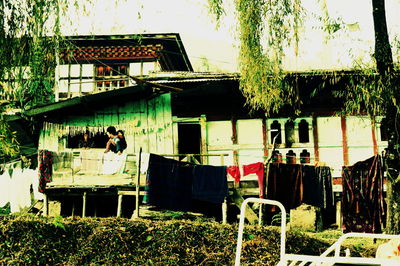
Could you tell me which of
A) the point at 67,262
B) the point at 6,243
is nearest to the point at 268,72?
the point at 67,262

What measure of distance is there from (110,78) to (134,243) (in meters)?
11.2

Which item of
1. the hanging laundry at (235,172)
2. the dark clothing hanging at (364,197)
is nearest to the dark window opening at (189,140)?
the hanging laundry at (235,172)

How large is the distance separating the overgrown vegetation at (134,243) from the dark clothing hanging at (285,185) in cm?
357

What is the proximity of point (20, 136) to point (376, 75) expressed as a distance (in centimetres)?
1680

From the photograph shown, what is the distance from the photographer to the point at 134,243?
9203mm

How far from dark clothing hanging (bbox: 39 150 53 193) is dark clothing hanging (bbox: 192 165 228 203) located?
4561 mm

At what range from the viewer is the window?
1905 cm

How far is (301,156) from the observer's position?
621 inches

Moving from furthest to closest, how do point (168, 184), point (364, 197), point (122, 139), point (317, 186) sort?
point (122, 139) < point (317, 186) < point (364, 197) < point (168, 184)

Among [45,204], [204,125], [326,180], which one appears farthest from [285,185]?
[45,204]

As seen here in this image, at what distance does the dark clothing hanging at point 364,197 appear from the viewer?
12.4 meters

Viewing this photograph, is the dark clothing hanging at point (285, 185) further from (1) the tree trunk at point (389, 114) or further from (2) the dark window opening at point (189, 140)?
(2) the dark window opening at point (189, 140)

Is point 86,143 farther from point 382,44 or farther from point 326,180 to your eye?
point 382,44

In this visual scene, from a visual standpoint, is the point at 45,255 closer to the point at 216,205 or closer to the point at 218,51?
the point at 216,205
